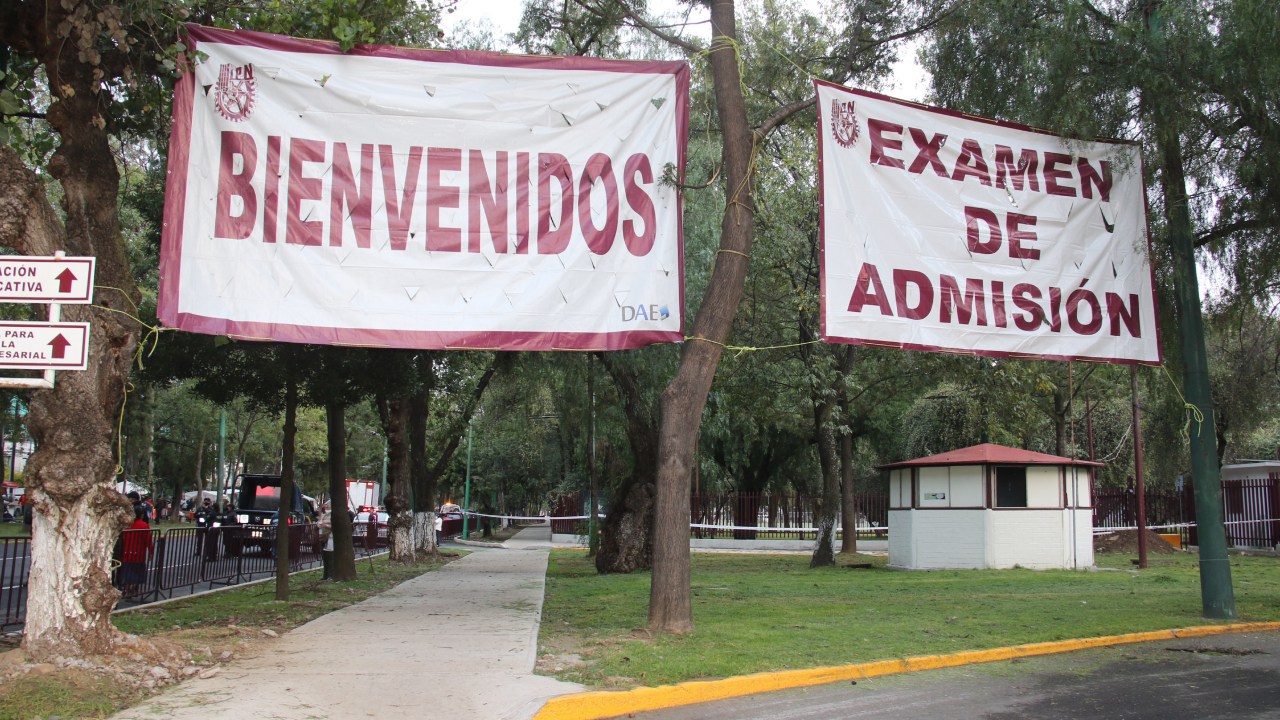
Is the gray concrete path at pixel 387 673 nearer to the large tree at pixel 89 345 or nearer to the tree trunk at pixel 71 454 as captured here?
the tree trunk at pixel 71 454

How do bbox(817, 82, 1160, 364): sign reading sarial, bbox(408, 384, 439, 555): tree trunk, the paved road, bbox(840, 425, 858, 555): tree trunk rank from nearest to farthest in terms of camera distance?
the paved road
bbox(817, 82, 1160, 364): sign reading sarial
bbox(408, 384, 439, 555): tree trunk
bbox(840, 425, 858, 555): tree trunk

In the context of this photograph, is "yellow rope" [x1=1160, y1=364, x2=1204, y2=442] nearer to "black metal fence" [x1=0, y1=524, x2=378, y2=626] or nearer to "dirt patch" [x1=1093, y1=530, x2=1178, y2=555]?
"black metal fence" [x1=0, y1=524, x2=378, y2=626]

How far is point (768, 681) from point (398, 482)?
1625cm

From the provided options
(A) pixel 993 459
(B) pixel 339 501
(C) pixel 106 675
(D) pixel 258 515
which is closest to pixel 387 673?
(C) pixel 106 675

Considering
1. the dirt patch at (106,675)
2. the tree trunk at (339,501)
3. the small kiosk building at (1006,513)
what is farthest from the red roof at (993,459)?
the dirt patch at (106,675)

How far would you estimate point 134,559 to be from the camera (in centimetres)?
1338

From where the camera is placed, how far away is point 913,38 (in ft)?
43.3

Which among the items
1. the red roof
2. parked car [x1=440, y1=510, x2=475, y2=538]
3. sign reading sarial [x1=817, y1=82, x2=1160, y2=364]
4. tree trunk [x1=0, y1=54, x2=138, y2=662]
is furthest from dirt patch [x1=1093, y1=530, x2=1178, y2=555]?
tree trunk [x1=0, y1=54, x2=138, y2=662]

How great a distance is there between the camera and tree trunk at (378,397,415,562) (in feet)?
72.3

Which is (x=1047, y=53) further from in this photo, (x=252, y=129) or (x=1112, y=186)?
Answer: (x=252, y=129)

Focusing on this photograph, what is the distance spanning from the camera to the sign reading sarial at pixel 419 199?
9.11m

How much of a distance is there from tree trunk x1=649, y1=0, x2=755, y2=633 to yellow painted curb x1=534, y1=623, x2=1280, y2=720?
2.13 meters

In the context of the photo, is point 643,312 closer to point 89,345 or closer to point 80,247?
point 89,345

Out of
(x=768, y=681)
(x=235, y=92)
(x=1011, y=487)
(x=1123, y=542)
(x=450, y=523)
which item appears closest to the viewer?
(x=768, y=681)
